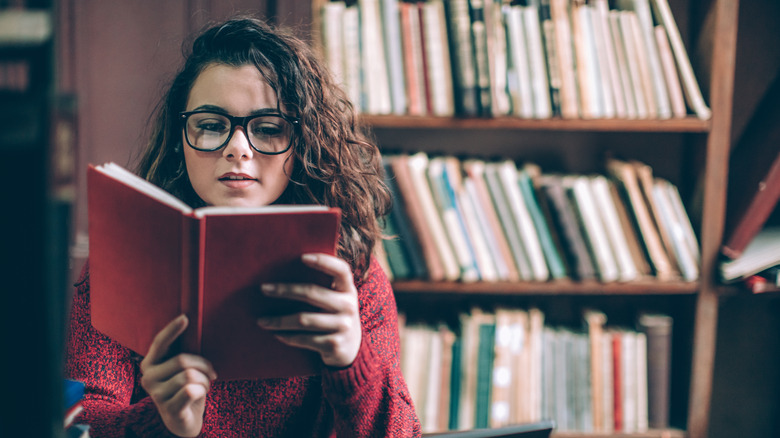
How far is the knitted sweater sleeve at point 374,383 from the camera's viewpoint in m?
0.75

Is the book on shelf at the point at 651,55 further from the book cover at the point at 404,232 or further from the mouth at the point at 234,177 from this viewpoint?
the mouth at the point at 234,177

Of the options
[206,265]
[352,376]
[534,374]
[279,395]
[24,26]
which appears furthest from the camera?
[534,374]

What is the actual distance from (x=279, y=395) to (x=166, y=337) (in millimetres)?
371

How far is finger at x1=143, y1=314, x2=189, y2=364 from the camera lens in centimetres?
61

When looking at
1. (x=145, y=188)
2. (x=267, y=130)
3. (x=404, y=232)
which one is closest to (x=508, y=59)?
(x=404, y=232)

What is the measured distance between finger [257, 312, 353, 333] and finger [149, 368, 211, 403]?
3.5 inches

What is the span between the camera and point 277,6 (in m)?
1.40

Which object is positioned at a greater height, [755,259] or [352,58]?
[352,58]

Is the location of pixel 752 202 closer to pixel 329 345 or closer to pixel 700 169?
pixel 700 169

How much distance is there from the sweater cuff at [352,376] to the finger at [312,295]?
98mm

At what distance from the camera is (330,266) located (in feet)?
2.10

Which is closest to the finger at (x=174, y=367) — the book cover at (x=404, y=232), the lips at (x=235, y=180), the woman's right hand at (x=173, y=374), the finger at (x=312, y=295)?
the woman's right hand at (x=173, y=374)

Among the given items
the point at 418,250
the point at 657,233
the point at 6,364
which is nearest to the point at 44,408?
the point at 6,364

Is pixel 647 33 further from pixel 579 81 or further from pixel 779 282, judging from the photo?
pixel 779 282
